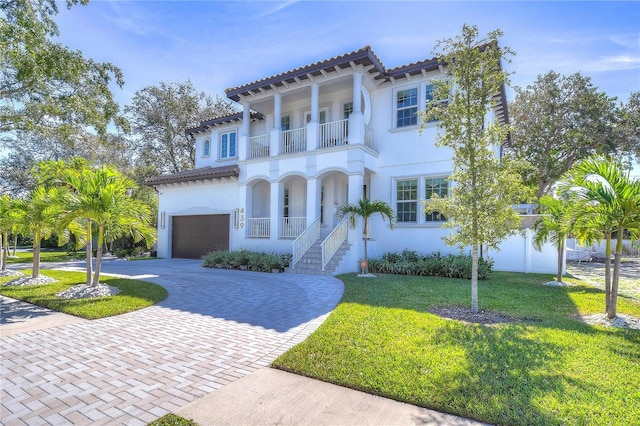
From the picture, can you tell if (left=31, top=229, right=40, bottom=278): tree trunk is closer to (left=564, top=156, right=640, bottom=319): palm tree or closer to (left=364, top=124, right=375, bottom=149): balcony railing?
(left=364, top=124, right=375, bottom=149): balcony railing

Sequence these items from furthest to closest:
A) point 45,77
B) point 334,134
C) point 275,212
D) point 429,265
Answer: point 275,212
point 334,134
point 429,265
point 45,77

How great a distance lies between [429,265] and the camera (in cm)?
1253

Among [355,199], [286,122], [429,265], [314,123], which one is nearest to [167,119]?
[286,122]

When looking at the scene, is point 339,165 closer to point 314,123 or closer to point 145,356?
point 314,123

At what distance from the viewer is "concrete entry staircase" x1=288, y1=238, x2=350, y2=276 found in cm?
1268

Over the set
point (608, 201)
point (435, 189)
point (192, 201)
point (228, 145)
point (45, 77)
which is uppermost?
point (45, 77)

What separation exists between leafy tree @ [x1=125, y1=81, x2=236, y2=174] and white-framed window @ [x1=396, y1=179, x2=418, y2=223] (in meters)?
21.3

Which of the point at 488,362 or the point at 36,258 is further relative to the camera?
the point at 36,258

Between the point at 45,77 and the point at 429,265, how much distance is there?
1555cm

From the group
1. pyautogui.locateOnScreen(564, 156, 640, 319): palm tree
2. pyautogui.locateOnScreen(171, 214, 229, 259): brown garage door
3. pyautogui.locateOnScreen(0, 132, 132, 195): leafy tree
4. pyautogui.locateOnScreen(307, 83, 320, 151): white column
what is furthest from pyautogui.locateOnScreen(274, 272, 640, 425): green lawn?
pyautogui.locateOnScreen(0, 132, 132, 195): leafy tree

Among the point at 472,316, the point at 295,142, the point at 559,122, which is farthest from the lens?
the point at 559,122

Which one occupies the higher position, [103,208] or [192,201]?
[192,201]

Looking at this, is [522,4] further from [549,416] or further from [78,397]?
[78,397]

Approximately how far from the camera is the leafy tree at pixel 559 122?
75.3 ft
